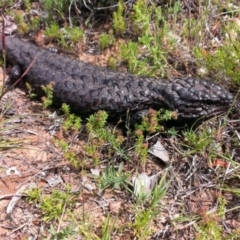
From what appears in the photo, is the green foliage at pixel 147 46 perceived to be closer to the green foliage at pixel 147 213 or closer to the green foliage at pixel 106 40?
the green foliage at pixel 106 40

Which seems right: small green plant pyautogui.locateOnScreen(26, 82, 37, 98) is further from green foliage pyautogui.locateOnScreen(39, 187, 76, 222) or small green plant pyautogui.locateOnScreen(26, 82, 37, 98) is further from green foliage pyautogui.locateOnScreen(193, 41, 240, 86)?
green foliage pyautogui.locateOnScreen(193, 41, 240, 86)

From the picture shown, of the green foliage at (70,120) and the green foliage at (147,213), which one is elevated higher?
the green foliage at (70,120)

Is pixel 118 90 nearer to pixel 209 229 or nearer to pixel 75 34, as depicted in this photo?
pixel 75 34

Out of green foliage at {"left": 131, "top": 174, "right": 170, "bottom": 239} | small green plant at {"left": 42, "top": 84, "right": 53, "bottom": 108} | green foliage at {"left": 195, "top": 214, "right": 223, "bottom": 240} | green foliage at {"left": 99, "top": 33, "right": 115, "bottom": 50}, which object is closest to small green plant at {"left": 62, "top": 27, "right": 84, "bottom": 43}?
Answer: green foliage at {"left": 99, "top": 33, "right": 115, "bottom": 50}

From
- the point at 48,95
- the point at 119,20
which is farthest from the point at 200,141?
the point at 119,20

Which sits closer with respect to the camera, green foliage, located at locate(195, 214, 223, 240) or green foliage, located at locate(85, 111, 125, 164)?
green foliage, located at locate(195, 214, 223, 240)

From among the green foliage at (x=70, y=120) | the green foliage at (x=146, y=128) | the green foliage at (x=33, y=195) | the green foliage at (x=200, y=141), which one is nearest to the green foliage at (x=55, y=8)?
the green foliage at (x=70, y=120)
